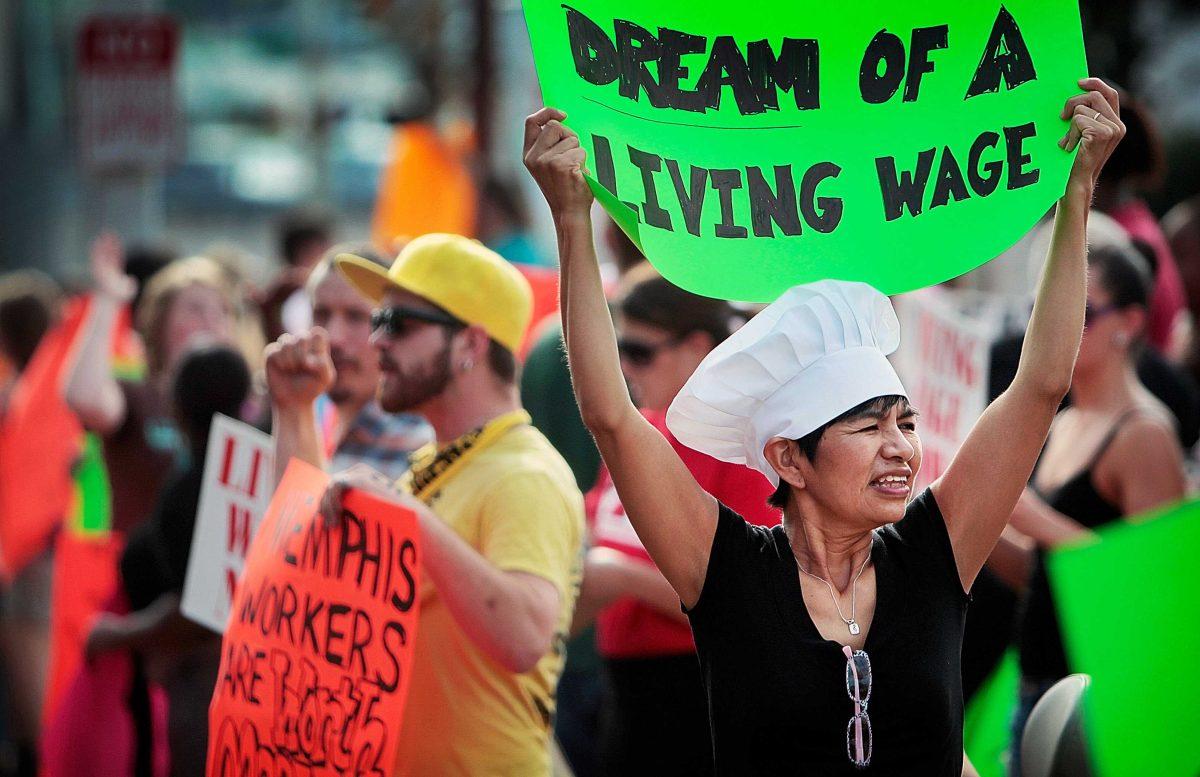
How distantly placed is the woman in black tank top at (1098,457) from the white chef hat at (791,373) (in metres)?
1.86

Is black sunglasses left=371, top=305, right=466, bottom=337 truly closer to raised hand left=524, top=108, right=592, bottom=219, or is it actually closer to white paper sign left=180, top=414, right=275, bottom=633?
white paper sign left=180, top=414, right=275, bottom=633

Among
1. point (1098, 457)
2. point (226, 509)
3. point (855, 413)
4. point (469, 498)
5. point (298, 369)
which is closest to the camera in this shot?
point (855, 413)

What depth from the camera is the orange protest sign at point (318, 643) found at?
138 inches

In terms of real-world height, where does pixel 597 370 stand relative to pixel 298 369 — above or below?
above

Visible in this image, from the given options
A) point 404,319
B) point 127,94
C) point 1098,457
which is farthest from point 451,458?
point 127,94

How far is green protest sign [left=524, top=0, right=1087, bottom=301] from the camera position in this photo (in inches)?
126

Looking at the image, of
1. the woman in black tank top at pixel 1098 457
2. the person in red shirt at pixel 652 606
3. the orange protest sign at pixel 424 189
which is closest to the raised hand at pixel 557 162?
the person in red shirt at pixel 652 606

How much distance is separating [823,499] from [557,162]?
2.48 ft

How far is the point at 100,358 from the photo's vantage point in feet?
22.7

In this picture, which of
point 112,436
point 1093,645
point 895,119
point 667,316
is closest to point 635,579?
point 667,316

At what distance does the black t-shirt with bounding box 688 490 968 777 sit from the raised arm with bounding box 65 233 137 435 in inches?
168

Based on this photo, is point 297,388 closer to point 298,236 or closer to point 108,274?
point 108,274

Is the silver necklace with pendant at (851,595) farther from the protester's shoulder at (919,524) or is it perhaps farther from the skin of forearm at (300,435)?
the skin of forearm at (300,435)

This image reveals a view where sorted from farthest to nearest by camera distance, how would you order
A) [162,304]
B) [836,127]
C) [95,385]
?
[162,304] → [95,385] → [836,127]
